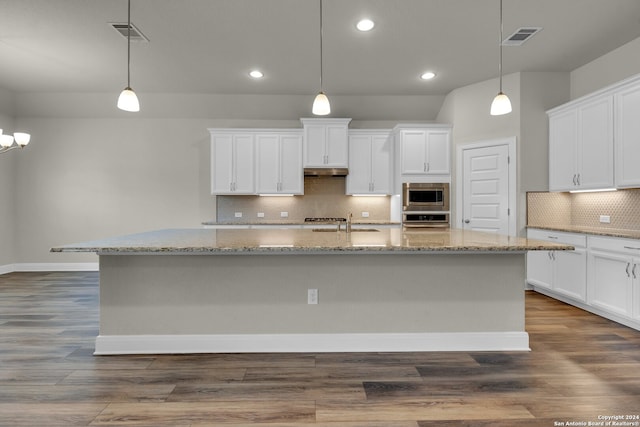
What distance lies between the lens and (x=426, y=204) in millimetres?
5539

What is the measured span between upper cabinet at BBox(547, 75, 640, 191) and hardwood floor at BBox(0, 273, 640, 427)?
168 cm

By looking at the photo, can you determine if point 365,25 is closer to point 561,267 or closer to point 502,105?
point 502,105

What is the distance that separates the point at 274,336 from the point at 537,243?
2.05m

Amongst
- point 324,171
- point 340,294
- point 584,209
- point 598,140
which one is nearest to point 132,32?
point 324,171

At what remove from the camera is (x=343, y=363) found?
2574 mm

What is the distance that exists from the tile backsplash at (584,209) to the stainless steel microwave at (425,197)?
1166mm

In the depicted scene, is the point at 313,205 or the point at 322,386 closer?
the point at 322,386

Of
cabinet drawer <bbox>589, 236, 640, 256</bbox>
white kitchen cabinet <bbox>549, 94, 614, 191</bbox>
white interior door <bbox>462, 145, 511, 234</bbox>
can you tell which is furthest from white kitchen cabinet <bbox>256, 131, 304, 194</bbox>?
cabinet drawer <bbox>589, 236, 640, 256</bbox>

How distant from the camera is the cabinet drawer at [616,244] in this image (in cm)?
325

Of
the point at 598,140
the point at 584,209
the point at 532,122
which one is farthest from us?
the point at 532,122

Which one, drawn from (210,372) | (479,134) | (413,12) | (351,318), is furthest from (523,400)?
(479,134)

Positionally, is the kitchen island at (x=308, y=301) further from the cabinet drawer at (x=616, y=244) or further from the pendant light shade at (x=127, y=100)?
the cabinet drawer at (x=616, y=244)

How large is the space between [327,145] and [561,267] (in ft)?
11.8

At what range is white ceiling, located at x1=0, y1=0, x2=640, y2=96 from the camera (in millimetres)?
3277
